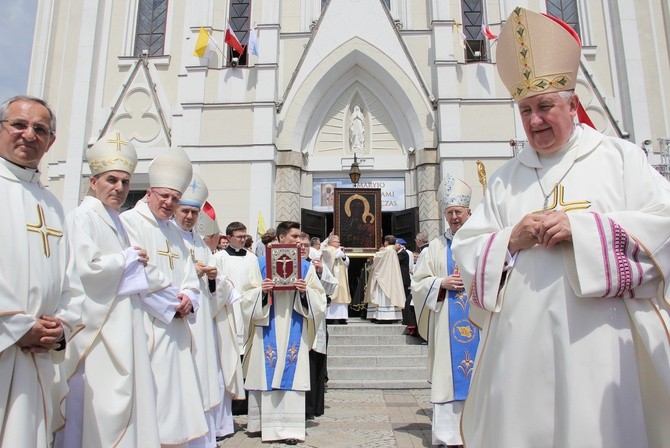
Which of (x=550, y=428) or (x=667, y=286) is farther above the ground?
(x=667, y=286)

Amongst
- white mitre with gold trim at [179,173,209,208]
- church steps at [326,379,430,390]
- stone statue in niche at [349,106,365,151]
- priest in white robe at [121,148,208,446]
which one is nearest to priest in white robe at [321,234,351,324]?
church steps at [326,379,430,390]

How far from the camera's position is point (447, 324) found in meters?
4.67

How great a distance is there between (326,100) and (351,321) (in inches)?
314

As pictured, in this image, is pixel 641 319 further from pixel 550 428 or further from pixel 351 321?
pixel 351 321

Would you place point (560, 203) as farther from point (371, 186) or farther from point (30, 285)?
point (371, 186)

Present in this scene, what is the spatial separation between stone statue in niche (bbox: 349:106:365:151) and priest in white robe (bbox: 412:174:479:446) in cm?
1075

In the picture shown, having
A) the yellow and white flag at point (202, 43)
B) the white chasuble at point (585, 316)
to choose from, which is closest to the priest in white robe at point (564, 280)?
the white chasuble at point (585, 316)

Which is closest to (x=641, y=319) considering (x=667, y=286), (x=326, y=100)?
(x=667, y=286)

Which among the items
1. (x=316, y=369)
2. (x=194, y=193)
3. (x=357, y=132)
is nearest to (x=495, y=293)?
(x=194, y=193)

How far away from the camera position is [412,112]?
588 inches

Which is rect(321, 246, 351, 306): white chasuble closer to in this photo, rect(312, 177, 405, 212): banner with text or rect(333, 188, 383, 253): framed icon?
rect(333, 188, 383, 253): framed icon

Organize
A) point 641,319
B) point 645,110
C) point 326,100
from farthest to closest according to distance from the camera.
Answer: point 326,100 < point 645,110 < point 641,319

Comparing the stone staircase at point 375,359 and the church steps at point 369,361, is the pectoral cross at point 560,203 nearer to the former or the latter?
the stone staircase at point 375,359

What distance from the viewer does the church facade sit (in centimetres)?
1432
